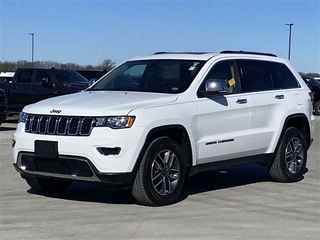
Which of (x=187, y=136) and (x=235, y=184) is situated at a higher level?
(x=187, y=136)

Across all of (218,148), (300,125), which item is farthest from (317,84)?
(218,148)

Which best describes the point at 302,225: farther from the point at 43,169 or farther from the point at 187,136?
the point at 43,169

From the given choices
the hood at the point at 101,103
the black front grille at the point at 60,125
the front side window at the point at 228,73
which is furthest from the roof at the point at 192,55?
the black front grille at the point at 60,125

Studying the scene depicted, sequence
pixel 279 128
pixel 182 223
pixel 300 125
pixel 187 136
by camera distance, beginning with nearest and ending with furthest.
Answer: pixel 182 223 → pixel 187 136 → pixel 279 128 → pixel 300 125

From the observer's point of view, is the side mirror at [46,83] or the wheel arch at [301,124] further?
the side mirror at [46,83]

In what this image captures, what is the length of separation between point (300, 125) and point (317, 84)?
18.0m

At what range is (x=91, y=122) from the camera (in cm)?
650

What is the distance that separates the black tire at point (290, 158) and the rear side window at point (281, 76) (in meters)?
0.65

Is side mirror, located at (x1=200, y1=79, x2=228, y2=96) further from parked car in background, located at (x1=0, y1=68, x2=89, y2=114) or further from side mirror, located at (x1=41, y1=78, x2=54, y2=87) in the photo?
parked car in background, located at (x1=0, y1=68, x2=89, y2=114)

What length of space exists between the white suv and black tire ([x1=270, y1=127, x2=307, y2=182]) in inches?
0.6

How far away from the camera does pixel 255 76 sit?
844 centimetres

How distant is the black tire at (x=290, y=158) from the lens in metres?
8.59

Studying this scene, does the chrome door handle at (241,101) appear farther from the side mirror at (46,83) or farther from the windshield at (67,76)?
the windshield at (67,76)

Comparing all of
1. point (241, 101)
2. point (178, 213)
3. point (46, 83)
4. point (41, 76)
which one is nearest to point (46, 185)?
point (178, 213)
